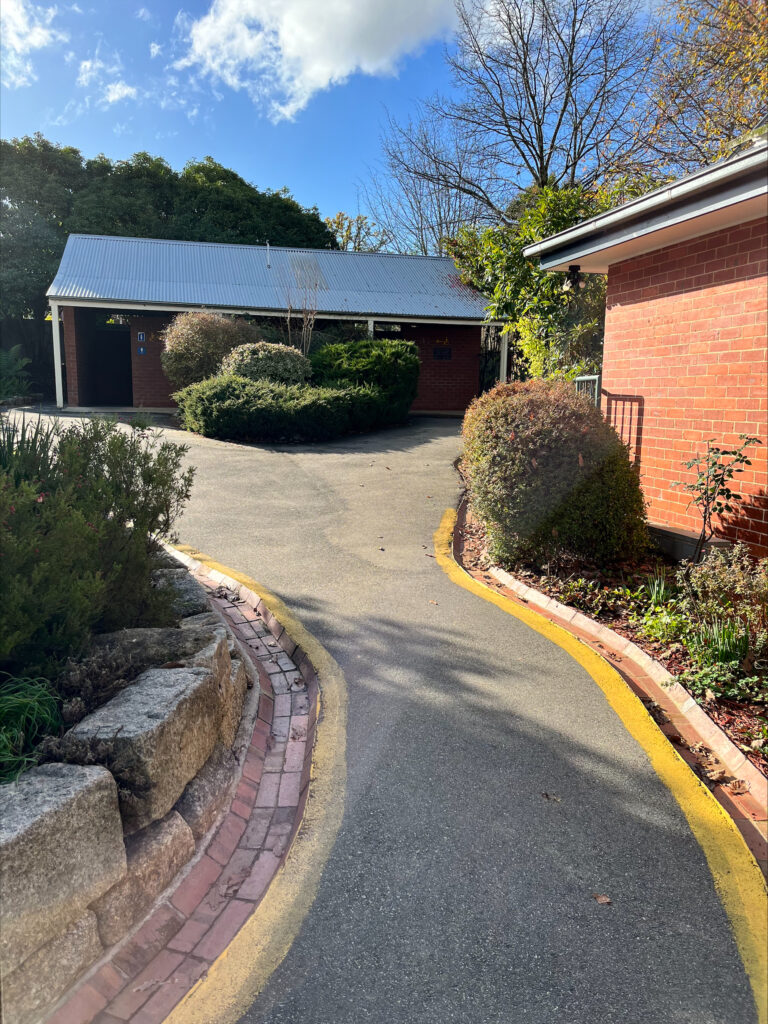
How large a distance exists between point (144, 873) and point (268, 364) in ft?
46.9

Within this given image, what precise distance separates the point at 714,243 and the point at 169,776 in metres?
5.74

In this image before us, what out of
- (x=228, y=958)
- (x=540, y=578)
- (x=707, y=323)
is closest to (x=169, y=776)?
(x=228, y=958)

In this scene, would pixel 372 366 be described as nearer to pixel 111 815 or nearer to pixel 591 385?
pixel 591 385

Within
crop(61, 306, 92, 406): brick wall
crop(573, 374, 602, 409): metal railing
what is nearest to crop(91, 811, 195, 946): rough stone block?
crop(573, 374, 602, 409): metal railing

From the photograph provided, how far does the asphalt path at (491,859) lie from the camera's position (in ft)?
7.04

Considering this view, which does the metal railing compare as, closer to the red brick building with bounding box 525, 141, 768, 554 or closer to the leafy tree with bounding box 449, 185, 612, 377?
the red brick building with bounding box 525, 141, 768, 554

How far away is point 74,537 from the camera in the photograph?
3.13 m

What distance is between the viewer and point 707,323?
5.96 m

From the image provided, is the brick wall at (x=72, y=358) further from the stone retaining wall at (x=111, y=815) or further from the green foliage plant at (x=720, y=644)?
the green foliage plant at (x=720, y=644)

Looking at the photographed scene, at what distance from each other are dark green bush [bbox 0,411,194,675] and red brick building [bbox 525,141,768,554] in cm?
421

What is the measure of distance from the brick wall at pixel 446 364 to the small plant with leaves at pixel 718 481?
630 inches

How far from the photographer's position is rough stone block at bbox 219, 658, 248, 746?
3342 mm

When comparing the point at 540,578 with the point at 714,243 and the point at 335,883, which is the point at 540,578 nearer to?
the point at 714,243

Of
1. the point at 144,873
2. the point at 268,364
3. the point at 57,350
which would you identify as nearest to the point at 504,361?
the point at 268,364
